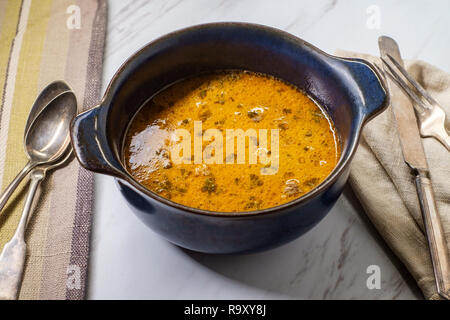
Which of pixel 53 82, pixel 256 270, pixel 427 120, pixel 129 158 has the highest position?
pixel 53 82

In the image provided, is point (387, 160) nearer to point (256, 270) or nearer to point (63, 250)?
point (256, 270)

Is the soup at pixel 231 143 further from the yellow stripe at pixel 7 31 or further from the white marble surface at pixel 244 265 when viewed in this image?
the yellow stripe at pixel 7 31

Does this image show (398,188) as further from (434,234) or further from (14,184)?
(14,184)

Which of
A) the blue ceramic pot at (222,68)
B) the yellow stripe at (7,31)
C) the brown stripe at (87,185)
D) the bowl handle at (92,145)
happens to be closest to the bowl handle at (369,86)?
the blue ceramic pot at (222,68)

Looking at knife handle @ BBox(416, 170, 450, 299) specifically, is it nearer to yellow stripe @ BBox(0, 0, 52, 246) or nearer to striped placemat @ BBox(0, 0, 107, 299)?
striped placemat @ BBox(0, 0, 107, 299)

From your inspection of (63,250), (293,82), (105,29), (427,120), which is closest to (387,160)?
(427,120)

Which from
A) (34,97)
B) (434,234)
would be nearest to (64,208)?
(34,97)
